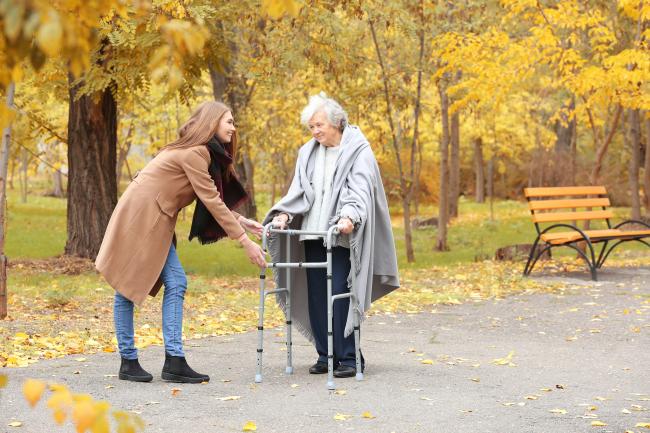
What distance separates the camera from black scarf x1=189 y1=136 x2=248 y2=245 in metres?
6.26

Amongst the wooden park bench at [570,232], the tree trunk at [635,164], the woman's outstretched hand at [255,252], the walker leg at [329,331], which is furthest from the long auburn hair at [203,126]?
the tree trunk at [635,164]

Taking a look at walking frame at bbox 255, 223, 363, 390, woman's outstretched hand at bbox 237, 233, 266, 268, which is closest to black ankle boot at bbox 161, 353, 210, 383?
walking frame at bbox 255, 223, 363, 390

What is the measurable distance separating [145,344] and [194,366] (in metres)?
1.01

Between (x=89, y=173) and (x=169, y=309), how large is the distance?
8.92 metres

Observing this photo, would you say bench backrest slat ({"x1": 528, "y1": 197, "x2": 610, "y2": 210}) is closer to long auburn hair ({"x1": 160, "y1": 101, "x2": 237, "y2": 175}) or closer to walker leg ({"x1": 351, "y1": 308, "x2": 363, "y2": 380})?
walker leg ({"x1": 351, "y1": 308, "x2": 363, "y2": 380})

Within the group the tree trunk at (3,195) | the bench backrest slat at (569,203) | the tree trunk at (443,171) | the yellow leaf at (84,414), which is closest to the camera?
the yellow leaf at (84,414)

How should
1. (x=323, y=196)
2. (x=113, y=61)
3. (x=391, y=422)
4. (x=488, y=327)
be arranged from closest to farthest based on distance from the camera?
(x=391, y=422) → (x=323, y=196) → (x=488, y=327) → (x=113, y=61)

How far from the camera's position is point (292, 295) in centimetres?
696

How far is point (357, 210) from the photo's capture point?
247 inches

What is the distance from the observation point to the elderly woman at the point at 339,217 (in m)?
6.39

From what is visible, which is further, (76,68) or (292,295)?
(292,295)

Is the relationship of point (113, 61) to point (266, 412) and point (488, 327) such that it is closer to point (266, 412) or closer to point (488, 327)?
point (488, 327)

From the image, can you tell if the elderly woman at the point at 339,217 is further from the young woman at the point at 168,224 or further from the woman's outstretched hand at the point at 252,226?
the young woman at the point at 168,224

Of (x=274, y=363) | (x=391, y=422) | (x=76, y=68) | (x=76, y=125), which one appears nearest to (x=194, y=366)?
(x=274, y=363)
